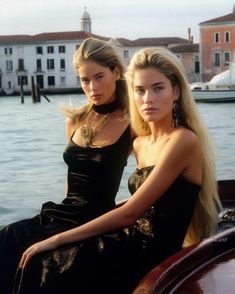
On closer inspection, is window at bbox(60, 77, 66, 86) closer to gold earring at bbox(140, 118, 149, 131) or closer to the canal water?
the canal water

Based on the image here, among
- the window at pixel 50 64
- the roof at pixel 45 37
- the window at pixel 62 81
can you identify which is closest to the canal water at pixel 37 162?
the roof at pixel 45 37

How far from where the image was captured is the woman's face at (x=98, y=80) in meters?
1.45

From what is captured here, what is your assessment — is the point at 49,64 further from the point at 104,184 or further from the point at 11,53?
the point at 104,184

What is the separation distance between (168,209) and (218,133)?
11524 millimetres

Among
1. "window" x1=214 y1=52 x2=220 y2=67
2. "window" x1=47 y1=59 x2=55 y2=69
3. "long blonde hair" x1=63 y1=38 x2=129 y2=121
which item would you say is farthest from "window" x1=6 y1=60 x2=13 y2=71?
"long blonde hair" x1=63 y1=38 x2=129 y2=121

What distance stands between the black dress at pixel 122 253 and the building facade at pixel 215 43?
33235 mm

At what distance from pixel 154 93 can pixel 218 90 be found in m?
22.0

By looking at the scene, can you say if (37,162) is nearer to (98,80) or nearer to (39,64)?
(98,80)

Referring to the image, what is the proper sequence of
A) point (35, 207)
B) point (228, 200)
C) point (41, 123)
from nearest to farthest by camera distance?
point (228, 200)
point (35, 207)
point (41, 123)

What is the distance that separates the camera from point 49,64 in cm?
4184

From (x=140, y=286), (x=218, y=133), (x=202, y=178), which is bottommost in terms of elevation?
(x=218, y=133)

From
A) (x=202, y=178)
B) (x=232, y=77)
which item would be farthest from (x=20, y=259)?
(x=232, y=77)

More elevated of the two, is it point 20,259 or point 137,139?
point 137,139

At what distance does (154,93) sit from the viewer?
4.31ft
